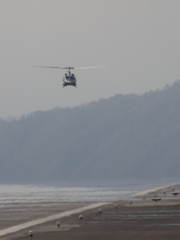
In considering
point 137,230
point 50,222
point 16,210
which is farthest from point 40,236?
point 16,210

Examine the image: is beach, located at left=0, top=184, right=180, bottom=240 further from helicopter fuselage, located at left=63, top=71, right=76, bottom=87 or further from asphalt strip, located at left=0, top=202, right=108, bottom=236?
helicopter fuselage, located at left=63, top=71, right=76, bottom=87

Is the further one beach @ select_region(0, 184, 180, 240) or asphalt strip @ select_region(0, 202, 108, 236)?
asphalt strip @ select_region(0, 202, 108, 236)

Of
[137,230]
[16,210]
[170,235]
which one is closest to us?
[170,235]

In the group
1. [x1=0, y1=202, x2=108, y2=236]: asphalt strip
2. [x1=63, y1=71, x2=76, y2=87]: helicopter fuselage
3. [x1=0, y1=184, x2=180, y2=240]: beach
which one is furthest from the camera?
[x1=63, y1=71, x2=76, y2=87]: helicopter fuselage

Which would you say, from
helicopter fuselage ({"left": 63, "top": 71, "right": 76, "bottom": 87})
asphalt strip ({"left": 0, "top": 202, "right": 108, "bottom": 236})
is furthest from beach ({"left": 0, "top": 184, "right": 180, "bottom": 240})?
helicopter fuselage ({"left": 63, "top": 71, "right": 76, "bottom": 87})

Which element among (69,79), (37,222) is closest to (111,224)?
(37,222)

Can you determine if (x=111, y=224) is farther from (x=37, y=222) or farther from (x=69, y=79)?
(x=69, y=79)

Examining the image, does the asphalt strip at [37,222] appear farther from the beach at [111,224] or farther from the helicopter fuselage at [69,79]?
the helicopter fuselage at [69,79]

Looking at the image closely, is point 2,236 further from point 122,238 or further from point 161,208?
point 161,208
